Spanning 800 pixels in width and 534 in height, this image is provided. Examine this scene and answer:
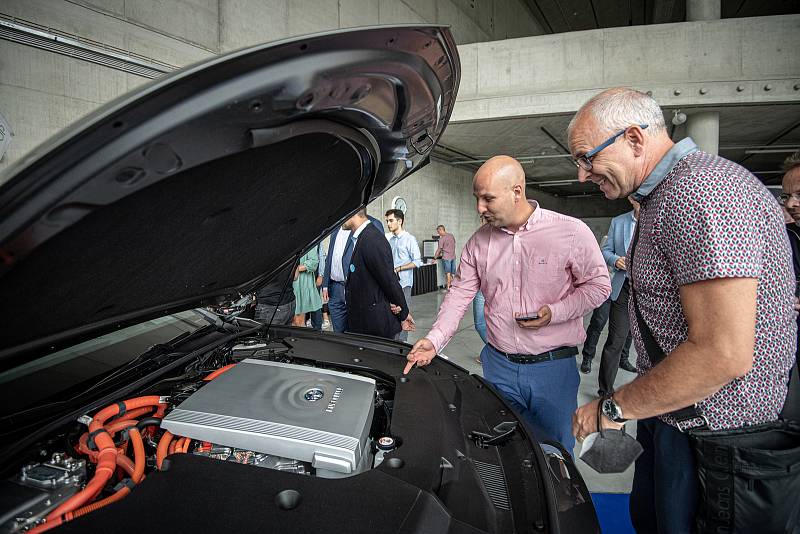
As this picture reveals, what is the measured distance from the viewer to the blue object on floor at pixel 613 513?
176 centimetres

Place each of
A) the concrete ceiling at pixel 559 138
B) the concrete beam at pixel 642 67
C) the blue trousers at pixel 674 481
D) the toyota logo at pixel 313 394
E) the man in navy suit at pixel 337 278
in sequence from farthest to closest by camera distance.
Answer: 1. the concrete ceiling at pixel 559 138
2. the concrete beam at pixel 642 67
3. the man in navy suit at pixel 337 278
4. the blue trousers at pixel 674 481
5. the toyota logo at pixel 313 394

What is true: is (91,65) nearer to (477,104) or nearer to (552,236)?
(552,236)

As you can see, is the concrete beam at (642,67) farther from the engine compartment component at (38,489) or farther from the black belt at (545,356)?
the engine compartment component at (38,489)

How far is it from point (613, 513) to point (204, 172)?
2221 millimetres

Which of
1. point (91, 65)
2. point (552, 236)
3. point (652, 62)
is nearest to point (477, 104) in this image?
point (652, 62)

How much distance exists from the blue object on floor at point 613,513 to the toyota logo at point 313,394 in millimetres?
1429

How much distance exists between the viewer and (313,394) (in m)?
1.00

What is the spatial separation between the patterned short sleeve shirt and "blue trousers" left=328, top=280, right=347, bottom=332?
270 centimetres

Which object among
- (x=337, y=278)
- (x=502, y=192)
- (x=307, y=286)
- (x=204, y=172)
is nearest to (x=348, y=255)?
(x=337, y=278)

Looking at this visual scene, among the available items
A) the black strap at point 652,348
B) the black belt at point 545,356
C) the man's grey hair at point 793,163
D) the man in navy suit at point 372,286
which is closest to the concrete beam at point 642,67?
the man in navy suit at point 372,286

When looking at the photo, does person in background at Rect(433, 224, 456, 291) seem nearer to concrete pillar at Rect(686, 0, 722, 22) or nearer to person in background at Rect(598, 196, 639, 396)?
concrete pillar at Rect(686, 0, 722, 22)

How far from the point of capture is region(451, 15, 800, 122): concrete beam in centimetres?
632

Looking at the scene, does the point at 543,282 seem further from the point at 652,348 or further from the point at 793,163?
the point at 793,163

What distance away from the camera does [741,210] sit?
87 cm
